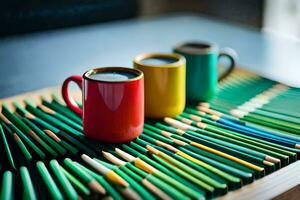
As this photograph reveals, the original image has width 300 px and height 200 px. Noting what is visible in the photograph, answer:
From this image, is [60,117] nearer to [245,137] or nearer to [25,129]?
[25,129]

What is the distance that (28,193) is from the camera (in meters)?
0.62

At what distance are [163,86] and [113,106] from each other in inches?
4.9

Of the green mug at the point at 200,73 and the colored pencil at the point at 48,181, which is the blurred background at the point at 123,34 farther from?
the colored pencil at the point at 48,181

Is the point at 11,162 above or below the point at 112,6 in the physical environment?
below

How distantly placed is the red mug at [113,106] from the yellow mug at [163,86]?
52 millimetres

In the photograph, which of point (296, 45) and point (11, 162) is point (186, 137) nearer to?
point (11, 162)

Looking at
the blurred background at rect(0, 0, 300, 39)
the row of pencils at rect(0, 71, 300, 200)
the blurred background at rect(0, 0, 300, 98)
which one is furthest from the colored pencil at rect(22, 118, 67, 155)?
the blurred background at rect(0, 0, 300, 39)

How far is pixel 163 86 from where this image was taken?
0.85 meters

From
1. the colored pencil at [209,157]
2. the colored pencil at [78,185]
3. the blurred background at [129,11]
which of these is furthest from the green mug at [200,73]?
the blurred background at [129,11]

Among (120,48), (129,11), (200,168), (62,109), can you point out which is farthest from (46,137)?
(129,11)

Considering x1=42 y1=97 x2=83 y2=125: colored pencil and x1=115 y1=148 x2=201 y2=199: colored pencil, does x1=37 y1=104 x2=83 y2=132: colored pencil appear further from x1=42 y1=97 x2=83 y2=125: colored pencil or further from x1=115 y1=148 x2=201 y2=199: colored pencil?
x1=115 y1=148 x2=201 y2=199: colored pencil

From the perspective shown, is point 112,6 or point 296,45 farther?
point 112,6

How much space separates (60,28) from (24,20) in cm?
13

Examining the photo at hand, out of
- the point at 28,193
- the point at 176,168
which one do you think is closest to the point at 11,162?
the point at 28,193
